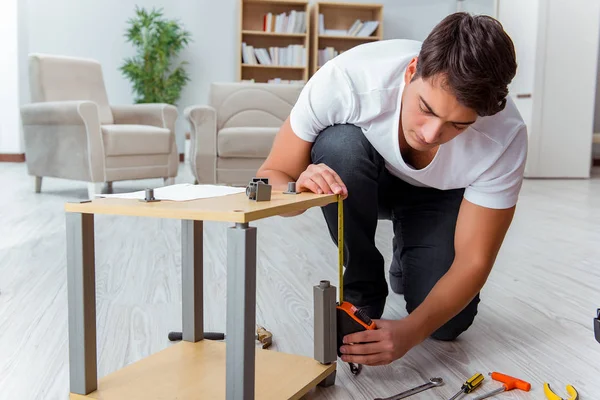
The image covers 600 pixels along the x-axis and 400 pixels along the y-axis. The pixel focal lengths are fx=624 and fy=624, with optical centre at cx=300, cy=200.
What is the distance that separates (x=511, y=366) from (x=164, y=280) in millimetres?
957

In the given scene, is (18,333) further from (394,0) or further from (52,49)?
(394,0)

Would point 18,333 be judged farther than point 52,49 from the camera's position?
No

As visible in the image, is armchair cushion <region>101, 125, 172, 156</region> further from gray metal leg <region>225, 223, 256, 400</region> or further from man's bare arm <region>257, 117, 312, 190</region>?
gray metal leg <region>225, 223, 256, 400</region>

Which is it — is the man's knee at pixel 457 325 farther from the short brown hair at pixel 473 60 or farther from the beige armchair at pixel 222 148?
the beige armchair at pixel 222 148

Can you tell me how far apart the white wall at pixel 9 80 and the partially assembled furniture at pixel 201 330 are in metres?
5.34

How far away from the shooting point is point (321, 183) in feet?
3.10

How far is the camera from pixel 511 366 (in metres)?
1.14

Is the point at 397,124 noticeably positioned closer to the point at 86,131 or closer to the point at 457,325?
the point at 457,325

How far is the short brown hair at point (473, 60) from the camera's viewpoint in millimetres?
842

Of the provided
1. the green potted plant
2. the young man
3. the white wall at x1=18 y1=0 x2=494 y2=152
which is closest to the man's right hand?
the young man

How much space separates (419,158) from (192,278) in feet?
1.56

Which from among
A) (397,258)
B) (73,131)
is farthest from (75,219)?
(73,131)

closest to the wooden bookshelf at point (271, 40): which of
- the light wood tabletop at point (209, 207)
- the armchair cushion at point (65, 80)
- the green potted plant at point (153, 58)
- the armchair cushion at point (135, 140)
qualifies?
the green potted plant at point (153, 58)

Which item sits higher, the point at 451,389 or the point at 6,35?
the point at 6,35
